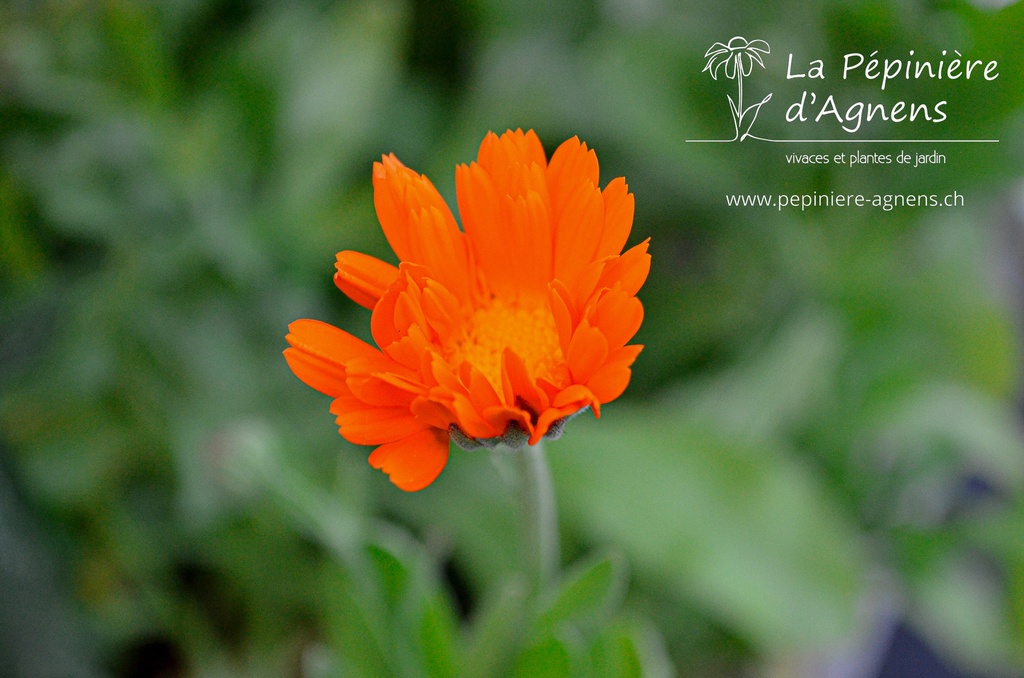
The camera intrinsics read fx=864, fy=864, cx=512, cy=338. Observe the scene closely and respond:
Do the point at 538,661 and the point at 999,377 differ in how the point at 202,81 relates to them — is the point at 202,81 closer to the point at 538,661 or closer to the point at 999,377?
the point at 538,661

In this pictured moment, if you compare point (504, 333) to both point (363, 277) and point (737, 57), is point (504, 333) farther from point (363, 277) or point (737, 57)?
point (737, 57)

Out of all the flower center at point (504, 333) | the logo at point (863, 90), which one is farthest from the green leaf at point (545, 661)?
the logo at point (863, 90)

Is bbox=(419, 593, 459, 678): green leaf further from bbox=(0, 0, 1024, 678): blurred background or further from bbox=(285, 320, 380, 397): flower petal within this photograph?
bbox=(285, 320, 380, 397): flower petal

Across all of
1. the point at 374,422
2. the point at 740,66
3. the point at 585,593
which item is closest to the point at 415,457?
the point at 374,422

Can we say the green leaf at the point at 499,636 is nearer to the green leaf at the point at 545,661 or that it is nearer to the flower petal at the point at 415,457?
the green leaf at the point at 545,661

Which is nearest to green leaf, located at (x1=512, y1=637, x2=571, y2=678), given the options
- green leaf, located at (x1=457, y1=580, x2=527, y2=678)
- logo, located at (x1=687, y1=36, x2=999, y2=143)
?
green leaf, located at (x1=457, y1=580, x2=527, y2=678)
